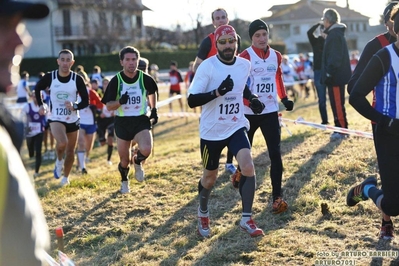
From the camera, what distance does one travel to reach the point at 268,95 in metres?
7.40

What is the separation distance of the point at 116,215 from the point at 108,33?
1880 inches

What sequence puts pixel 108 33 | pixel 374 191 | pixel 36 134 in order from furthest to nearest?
pixel 108 33
pixel 36 134
pixel 374 191

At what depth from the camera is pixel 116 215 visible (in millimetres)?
7793

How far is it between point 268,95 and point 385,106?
235cm

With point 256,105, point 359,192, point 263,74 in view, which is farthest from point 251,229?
point 263,74

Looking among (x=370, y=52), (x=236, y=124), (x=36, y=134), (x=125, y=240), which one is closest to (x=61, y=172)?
(x=36, y=134)

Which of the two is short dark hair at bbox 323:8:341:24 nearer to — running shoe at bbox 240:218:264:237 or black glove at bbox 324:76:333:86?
black glove at bbox 324:76:333:86

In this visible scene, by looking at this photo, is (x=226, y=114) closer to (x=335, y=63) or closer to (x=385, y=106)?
(x=385, y=106)

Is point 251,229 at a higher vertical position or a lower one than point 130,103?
lower

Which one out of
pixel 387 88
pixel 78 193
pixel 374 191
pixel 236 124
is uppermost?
pixel 387 88

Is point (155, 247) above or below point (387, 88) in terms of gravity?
below

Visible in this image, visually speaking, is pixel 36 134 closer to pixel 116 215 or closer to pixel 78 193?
pixel 78 193

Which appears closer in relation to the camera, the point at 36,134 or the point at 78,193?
the point at 78,193

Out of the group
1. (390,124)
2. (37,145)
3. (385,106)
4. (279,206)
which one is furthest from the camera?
(37,145)
